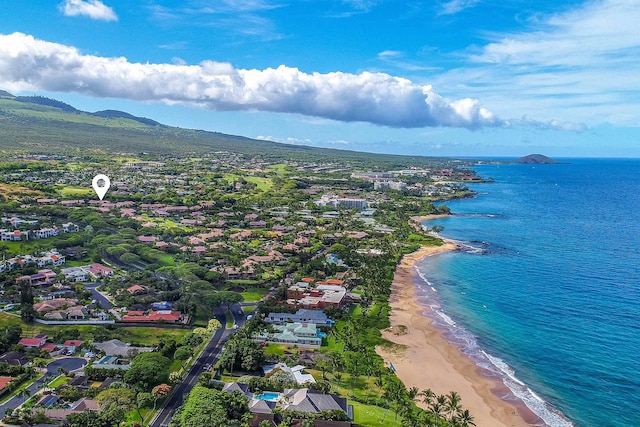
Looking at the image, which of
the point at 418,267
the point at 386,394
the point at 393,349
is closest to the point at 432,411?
the point at 386,394

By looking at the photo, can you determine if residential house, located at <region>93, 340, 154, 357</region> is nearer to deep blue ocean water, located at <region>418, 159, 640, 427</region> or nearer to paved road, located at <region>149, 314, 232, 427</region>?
paved road, located at <region>149, 314, 232, 427</region>

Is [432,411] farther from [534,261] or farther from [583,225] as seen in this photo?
[583,225]

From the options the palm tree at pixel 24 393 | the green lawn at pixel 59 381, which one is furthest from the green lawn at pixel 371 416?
the palm tree at pixel 24 393

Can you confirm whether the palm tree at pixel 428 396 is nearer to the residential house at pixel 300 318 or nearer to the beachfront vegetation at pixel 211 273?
the beachfront vegetation at pixel 211 273

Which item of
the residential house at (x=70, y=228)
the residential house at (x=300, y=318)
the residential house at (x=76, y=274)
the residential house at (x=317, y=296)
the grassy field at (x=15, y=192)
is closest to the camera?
the residential house at (x=300, y=318)

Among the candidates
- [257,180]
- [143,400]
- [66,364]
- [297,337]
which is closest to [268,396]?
[143,400]

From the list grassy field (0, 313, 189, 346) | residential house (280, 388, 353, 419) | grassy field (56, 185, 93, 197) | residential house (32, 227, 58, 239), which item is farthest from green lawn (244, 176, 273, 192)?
residential house (280, 388, 353, 419)
